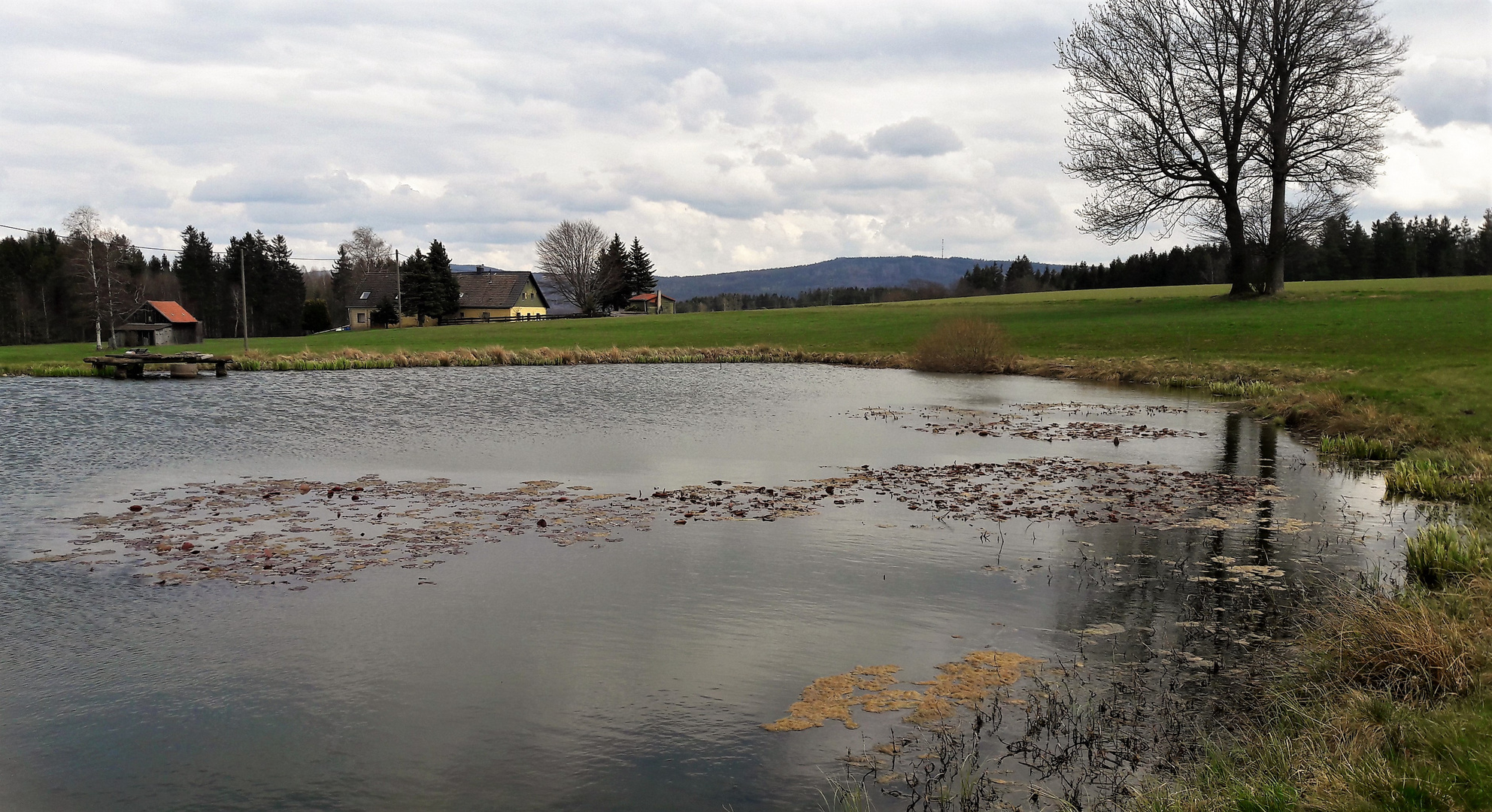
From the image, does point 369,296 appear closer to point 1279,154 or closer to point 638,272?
point 638,272

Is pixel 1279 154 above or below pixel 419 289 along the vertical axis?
above

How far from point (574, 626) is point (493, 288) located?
10318 centimetres

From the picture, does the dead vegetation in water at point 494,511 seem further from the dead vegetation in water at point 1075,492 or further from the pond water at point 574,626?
the pond water at point 574,626

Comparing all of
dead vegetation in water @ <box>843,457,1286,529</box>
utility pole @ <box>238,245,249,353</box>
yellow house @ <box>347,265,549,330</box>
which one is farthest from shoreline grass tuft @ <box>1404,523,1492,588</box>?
yellow house @ <box>347,265,549,330</box>

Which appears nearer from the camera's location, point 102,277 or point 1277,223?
point 1277,223

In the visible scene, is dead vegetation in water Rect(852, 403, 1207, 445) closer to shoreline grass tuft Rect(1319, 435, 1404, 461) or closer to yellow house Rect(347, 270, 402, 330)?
shoreline grass tuft Rect(1319, 435, 1404, 461)

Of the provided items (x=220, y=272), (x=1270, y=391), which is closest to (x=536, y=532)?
(x=1270, y=391)

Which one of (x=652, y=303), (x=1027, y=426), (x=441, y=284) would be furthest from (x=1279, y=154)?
(x=652, y=303)

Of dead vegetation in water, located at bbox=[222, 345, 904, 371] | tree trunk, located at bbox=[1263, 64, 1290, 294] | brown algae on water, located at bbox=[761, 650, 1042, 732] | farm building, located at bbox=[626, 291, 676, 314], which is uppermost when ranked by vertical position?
tree trunk, located at bbox=[1263, 64, 1290, 294]

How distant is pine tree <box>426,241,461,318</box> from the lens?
91919 millimetres

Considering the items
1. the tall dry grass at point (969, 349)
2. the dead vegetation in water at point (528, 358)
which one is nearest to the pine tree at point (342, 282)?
the dead vegetation in water at point (528, 358)

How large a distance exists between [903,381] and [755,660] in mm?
32377

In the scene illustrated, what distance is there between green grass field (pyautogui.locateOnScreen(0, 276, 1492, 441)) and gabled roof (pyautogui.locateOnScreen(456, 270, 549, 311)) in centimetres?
2724

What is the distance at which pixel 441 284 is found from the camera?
92375 millimetres
